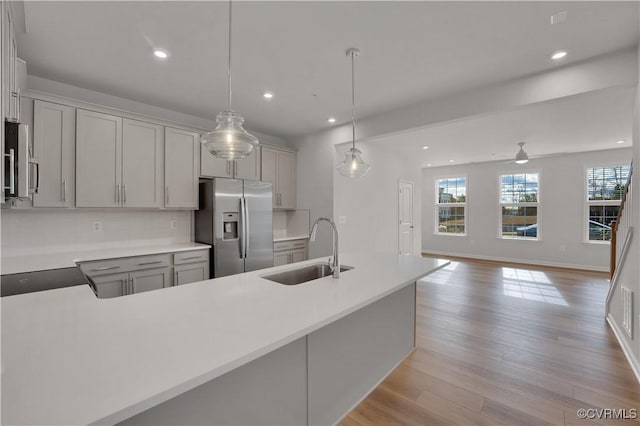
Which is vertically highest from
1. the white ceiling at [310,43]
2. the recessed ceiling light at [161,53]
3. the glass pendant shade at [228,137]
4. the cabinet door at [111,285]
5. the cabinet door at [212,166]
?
the white ceiling at [310,43]

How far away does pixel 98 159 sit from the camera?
3.01 meters

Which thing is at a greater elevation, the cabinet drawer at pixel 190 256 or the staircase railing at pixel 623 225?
the staircase railing at pixel 623 225

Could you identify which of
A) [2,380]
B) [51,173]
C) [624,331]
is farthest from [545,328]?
[51,173]

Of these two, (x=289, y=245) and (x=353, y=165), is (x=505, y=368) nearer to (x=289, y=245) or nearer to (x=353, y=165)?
(x=353, y=165)

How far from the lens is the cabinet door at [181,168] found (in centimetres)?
351

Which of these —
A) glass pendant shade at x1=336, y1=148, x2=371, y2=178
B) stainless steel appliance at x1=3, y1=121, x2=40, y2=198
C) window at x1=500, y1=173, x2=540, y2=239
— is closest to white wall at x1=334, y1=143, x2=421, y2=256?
glass pendant shade at x1=336, y1=148, x2=371, y2=178

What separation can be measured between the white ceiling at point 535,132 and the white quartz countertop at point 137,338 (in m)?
3.06

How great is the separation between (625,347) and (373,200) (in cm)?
360

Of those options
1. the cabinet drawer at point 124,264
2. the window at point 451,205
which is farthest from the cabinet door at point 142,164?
the window at point 451,205

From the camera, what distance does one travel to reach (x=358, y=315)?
1959 mm

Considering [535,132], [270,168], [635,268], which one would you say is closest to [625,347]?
[635,268]

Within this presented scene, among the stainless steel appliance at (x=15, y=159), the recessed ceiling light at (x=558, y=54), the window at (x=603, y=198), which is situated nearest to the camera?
the stainless steel appliance at (x=15, y=159)

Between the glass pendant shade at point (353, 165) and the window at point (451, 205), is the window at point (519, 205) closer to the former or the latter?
the window at point (451, 205)

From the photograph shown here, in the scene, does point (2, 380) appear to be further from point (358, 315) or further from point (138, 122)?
point (138, 122)
